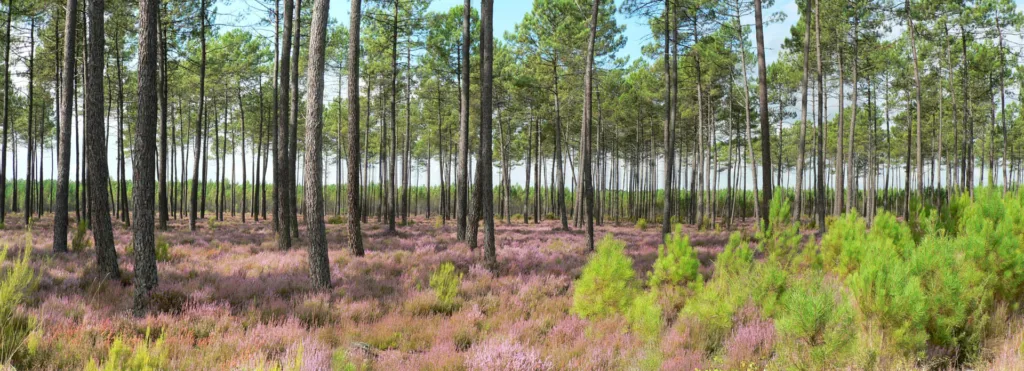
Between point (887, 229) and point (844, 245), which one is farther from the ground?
point (887, 229)

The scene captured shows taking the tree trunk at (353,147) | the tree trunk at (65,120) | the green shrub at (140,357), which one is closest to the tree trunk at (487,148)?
the tree trunk at (353,147)

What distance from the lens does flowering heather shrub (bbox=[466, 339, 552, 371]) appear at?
424cm

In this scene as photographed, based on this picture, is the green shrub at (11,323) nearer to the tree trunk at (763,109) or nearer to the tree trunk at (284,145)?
the tree trunk at (284,145)

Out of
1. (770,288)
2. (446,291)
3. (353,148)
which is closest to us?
(770,288)

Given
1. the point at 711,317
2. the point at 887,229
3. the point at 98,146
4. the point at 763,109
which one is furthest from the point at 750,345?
the point at 98,146

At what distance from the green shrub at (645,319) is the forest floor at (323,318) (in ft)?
0.60

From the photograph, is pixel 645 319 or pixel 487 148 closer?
pixel 645 319

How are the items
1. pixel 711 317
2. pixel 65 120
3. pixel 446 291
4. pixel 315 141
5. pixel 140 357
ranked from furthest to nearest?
pixel 65 120 < pixel 446 291 < pixel 315 141 < pixel 711 317 < pixel 140 357

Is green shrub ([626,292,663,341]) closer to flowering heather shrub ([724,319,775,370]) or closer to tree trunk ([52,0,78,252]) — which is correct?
flowering heather shrub ([724,319,775,370])

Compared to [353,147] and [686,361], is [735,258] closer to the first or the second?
[686,361]

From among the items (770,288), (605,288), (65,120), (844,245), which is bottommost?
(605,288)

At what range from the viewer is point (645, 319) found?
197 inches

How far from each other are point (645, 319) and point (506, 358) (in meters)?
1.67

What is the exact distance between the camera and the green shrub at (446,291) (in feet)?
22.8
